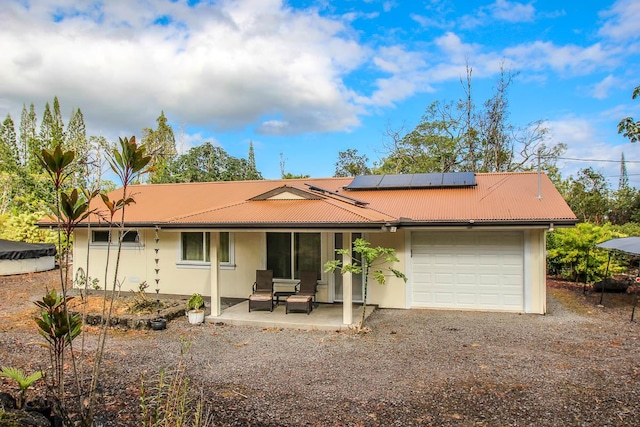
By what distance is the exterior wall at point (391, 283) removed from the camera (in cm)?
1077

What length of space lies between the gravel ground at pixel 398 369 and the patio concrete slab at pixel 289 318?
24 centimetres

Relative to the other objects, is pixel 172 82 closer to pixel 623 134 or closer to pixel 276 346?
pixel 276 346

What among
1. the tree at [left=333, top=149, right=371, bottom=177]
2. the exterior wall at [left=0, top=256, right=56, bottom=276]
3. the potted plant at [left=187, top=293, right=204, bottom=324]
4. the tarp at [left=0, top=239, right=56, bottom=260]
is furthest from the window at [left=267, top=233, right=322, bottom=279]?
the tree at [left=333, top=149, right=371, bottom=177]

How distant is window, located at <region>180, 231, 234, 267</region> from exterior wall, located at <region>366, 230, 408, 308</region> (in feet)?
13.9

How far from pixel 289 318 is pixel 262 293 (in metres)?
1.30

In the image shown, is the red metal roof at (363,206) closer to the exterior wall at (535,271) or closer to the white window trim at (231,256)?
the exterior wall at (535,271)

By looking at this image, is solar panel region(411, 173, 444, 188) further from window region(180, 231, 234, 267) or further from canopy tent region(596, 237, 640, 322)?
window region(180, 231, 234, 267)

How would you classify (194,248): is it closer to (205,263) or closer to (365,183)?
(205,263)

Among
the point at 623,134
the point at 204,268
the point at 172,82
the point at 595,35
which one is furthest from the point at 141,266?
the point at 595,35

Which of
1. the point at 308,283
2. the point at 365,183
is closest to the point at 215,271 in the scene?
the point at 308,283

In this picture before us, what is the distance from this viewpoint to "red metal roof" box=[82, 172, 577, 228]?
9.13 meters

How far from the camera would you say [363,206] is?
10.5 metres

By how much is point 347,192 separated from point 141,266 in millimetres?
6839

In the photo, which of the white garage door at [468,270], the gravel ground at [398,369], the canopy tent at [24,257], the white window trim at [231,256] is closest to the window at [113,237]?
the white window trim at [231,256]
